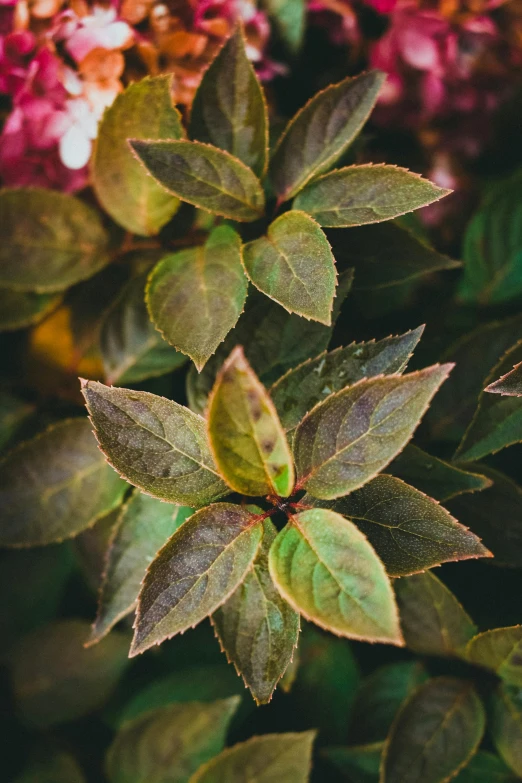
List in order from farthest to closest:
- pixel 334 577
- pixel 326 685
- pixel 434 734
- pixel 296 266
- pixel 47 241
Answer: pixel 326 685 → pixel 47 241 → pixel 434 734 → pixel 296 266 → pixel 334 577

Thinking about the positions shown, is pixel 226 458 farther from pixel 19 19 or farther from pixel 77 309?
pixel 19 19

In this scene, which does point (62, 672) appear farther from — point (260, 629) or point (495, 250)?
point (495, 250)

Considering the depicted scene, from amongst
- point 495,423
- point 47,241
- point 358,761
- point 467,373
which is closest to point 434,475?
point 495,423

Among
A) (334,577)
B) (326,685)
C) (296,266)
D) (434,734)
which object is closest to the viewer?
(334,577)

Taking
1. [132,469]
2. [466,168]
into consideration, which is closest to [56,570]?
[132,469]

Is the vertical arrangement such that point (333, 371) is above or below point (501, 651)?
above

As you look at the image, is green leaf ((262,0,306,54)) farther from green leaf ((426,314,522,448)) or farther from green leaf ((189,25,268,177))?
green leaf ((426,314,522,448))

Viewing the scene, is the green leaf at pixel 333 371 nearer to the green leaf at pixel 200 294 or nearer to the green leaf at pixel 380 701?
the green leaf at pixel 200 294
